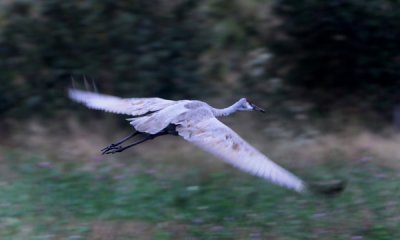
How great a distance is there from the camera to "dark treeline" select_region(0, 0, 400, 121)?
1131 cm

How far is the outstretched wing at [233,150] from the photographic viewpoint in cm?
614

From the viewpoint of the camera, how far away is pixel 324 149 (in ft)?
34.5

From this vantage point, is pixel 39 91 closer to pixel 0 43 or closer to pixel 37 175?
pixel 0 43

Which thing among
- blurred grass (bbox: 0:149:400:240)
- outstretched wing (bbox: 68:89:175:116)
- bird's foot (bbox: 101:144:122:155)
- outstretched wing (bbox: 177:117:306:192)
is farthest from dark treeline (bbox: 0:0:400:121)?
outstretched wing (bbox: 177:117:306:192)

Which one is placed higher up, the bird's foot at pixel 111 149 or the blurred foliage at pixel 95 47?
the blurred foliage at pixel 95 47

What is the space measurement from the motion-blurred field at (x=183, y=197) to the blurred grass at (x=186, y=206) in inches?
0.4

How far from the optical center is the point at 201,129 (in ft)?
22.6

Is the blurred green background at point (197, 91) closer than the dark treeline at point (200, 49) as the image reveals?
Yes

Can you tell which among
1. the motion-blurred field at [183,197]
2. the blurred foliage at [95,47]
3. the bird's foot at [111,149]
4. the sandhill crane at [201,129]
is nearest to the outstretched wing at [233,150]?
the sandhill crane at [201,129]

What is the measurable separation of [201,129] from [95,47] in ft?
16.0

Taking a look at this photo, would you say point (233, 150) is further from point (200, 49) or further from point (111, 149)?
point (200, 49)

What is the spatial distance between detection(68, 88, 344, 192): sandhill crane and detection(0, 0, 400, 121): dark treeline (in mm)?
3281

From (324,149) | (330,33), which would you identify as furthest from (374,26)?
(324,149)

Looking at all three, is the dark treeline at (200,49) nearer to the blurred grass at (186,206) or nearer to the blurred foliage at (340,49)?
the blurred foliage at (340,49)
